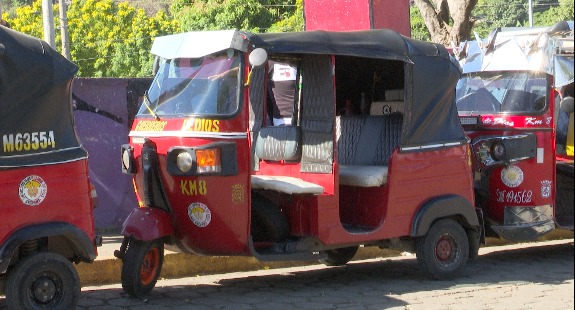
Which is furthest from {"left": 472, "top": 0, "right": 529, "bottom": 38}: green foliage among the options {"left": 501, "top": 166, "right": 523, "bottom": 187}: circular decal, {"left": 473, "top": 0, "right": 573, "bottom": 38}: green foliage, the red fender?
the red fender

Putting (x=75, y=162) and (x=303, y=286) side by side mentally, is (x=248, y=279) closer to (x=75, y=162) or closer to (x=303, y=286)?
(x=303, y=286)

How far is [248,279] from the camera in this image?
28.2 feet

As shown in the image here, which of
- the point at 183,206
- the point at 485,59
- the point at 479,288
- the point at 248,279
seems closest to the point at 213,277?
the point at 248,279

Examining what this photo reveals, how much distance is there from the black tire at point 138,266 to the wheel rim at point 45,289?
92 cm

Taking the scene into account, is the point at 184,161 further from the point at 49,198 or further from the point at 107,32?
the point at 107,32

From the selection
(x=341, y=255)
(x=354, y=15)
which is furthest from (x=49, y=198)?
(x=354, y=15)

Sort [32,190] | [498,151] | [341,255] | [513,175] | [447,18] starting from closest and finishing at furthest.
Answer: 1. [32,190]
2. [498,151]
3. [513,175]
4. [341,255]
5. [447,18]

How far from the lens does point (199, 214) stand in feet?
23.7

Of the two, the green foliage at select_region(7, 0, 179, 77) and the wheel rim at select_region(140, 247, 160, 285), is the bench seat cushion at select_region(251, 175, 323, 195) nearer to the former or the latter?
the wheel rim at select_region(140, 247, 160, 285)

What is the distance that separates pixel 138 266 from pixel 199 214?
618 millimetres

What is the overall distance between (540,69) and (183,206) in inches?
162

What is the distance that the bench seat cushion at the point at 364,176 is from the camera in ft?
26.2

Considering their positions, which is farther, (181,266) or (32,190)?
(181,266)

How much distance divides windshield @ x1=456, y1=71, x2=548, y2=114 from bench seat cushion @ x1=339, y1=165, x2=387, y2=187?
1.91 m
